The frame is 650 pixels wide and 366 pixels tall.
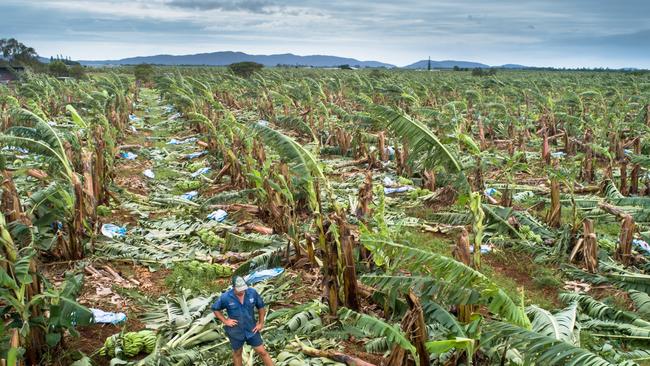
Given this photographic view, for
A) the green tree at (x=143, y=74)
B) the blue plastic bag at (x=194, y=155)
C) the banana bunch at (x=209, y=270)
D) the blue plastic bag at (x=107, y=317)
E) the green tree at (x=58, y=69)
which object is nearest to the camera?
the blue plastic bag at (x=107, y=317)

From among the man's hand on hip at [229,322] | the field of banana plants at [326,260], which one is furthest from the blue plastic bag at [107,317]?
the man's hand on hip at [229,322]

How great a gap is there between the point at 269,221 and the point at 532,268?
441 cm

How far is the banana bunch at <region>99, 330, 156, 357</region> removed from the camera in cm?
507

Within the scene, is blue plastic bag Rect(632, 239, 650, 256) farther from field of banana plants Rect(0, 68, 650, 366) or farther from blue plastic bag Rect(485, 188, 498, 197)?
blue plastic bag Rect(485, 188, 498, 197)

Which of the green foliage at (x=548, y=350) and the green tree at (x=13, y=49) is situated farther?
the green tree at (x=13, y=49)

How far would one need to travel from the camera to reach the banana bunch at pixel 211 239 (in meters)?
8.05

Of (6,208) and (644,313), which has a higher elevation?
(6,208)

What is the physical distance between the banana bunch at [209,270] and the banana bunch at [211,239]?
0.83 m

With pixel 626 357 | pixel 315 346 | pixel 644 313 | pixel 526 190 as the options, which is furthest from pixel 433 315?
pixel 526 190

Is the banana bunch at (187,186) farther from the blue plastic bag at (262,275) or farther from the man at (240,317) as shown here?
the man at (240,317)

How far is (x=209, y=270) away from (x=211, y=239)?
3.21ft

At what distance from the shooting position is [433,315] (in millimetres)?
4664

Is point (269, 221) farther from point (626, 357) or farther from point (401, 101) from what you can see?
point (401, 101)

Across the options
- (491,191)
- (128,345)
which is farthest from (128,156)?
(128,345)
